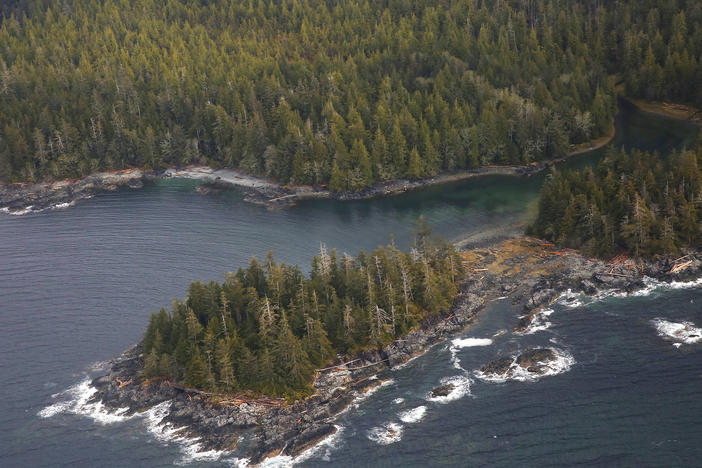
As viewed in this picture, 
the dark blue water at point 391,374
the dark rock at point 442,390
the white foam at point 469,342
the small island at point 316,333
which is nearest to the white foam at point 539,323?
the small island at point 316,333

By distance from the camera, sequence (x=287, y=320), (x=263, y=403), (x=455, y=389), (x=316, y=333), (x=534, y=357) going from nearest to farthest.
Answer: (x=455, y=389)
(x=263, y=403)
(x=534, y=357)
(x=316, y=333)
(x=287, y=320)

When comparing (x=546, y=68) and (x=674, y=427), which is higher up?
(x=546, y=68)

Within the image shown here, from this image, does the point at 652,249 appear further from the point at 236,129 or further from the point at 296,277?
the point at 236,129

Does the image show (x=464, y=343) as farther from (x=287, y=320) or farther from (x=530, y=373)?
(x=287, y=320)

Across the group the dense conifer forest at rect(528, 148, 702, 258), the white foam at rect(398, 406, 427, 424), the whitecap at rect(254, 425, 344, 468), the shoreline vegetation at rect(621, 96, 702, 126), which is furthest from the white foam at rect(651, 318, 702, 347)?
the shoreline vegetation at rect(621, 96, 702, 126)

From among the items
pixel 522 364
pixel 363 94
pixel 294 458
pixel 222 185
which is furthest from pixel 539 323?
pixel 363 94

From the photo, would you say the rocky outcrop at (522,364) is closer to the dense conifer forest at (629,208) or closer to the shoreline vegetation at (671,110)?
the dense conifer forest at (629,208)

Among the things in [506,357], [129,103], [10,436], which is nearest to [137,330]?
[10,436]
